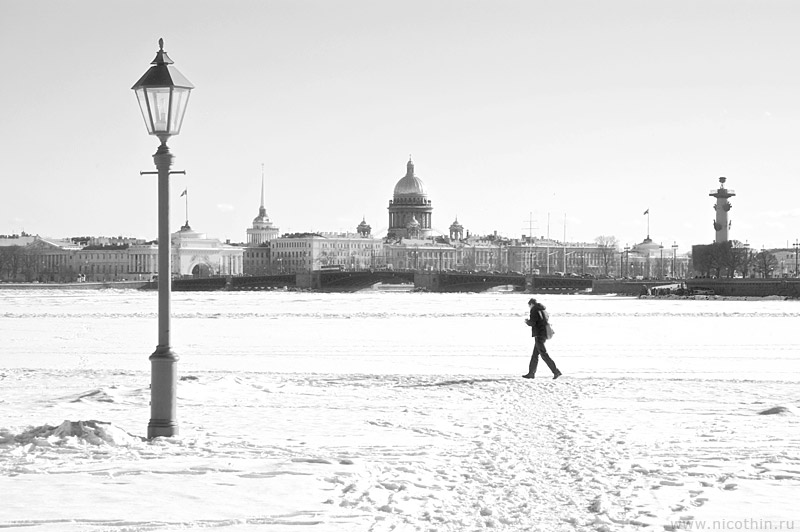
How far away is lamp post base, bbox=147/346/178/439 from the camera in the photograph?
970cm

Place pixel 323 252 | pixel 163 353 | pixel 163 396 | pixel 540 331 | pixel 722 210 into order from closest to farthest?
pixel 163 396 < pixel 163 353 < pixel 540 331 < pixel 722 210 < pixel 323 252

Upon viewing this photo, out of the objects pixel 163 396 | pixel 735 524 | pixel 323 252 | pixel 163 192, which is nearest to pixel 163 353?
pixel 163 396

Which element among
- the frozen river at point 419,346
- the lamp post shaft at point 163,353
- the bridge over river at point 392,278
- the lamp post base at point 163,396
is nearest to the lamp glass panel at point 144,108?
the lamp post shaft at point 163,353

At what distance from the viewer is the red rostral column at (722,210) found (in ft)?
330

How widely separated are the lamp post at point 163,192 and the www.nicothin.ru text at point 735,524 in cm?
446

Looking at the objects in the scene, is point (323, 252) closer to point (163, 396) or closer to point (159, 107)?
point (159, 107)

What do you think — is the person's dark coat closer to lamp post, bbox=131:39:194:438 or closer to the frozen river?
the frozen river

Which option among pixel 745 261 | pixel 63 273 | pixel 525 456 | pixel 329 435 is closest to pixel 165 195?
pixel 329 435

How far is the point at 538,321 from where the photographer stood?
1589cm

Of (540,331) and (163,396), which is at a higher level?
(540,331)

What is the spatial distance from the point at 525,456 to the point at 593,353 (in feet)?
43.4

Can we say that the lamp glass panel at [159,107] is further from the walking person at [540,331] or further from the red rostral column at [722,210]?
the red rostral column at [722,210]

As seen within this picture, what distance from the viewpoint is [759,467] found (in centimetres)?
859

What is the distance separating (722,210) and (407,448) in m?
97.4
